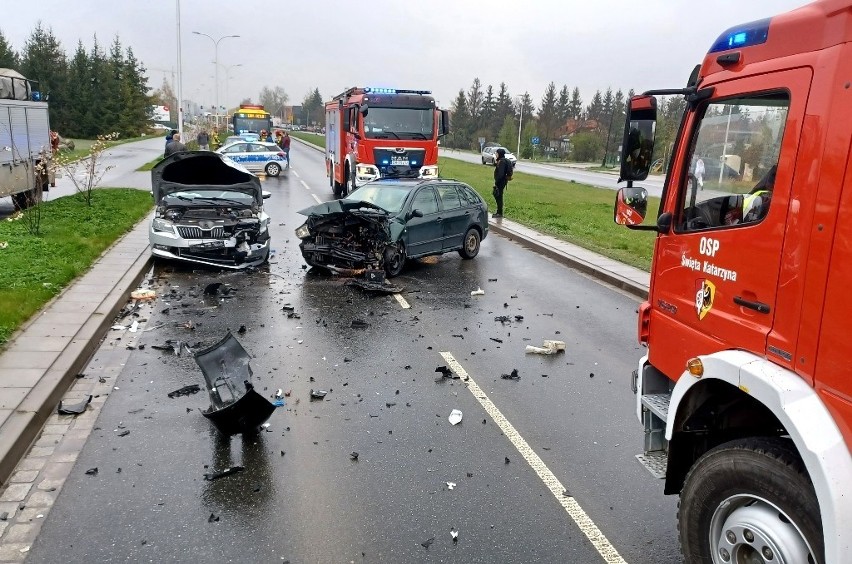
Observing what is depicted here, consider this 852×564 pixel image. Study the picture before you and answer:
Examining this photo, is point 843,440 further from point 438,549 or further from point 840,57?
point 438,549

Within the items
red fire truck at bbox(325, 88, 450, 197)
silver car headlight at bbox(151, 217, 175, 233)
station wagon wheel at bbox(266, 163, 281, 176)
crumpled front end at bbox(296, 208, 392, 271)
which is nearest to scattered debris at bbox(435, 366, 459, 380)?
crumpled front end at bbox(296, 208, 392, 271)

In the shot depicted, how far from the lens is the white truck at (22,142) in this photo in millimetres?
16953

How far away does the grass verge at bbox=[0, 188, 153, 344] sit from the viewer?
28.4ft

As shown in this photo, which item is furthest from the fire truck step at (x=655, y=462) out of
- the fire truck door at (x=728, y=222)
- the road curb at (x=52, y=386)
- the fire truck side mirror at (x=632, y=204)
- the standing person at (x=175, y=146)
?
the standing person at (x=175, y=146)

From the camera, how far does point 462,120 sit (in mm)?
108062

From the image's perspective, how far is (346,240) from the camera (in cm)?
1227

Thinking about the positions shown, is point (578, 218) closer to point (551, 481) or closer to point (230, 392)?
point (230, 392)

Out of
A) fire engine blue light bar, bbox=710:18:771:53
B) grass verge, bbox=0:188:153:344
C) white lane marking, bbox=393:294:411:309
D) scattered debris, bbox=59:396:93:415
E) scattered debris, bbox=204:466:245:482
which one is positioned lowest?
white lane marking, bbox=393:294:411:309

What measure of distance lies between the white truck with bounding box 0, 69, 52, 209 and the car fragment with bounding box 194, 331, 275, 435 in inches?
504

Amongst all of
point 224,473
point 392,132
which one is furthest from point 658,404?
point 392,132

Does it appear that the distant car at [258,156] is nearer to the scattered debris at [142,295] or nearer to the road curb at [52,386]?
the scattered debris at [142,295]

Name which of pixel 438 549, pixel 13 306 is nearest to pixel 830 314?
pixel 438 549

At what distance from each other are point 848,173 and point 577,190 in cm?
3309

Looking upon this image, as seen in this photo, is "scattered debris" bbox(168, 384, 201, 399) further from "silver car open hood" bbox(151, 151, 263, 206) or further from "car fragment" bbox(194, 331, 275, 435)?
"silver car open hood" bbox(151, 151, 263, 206)
